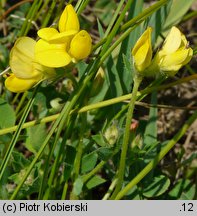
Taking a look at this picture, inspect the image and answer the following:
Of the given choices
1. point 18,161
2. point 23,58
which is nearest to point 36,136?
point 18,161

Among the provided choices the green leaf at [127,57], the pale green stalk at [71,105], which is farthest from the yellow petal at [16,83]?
the green leaf at [127,57]

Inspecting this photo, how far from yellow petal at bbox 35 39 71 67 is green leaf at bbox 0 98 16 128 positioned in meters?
0.28

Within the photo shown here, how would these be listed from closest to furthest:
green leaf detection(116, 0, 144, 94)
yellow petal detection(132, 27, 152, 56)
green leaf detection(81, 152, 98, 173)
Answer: yellow petal detection(132, 27, 152, 56)
green leaf detection(81, 152, 98, 173)
green leaf detection(116, 0, 144, 94)

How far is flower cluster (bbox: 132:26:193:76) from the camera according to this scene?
1.01 metres

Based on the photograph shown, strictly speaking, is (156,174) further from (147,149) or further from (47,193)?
(47,193)

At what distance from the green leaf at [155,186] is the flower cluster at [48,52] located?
44 centimetres

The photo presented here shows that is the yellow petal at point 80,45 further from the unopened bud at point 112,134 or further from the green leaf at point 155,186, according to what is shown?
the green leaf at point 155,186

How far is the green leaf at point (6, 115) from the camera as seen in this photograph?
1266mm

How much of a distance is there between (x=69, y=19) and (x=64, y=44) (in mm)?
54

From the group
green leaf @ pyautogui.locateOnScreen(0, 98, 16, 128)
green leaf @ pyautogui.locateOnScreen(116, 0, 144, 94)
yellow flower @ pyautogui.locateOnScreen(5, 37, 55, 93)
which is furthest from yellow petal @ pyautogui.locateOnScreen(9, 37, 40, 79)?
green leaf @ pyautogui.locateOnScreen(116, 0, 144, 94)

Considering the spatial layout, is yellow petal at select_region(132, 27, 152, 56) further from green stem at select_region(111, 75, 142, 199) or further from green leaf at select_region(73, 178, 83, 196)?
green leaf at select_region(73, 178, 83, 196)

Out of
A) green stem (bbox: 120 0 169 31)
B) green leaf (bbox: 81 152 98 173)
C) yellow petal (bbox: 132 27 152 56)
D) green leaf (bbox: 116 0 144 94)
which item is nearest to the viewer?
yellow petal (bbox: 132 27 152 56)

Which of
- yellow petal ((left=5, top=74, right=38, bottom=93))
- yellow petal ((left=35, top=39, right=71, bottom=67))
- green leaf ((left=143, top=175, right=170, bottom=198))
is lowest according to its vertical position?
green leaf ((left=143, top=175, right=170, bottom=198))

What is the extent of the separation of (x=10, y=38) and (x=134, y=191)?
80 centimetres
